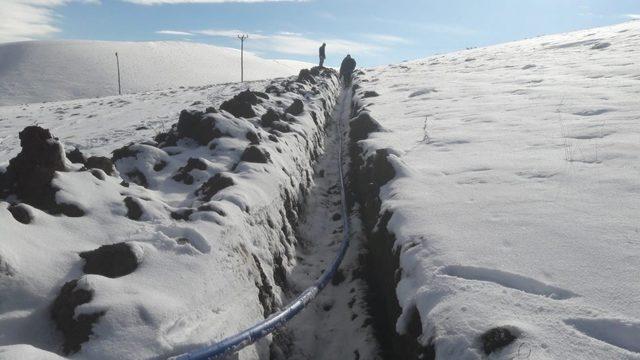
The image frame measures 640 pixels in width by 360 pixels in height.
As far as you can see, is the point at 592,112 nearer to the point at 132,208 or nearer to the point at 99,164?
the point at 132,208

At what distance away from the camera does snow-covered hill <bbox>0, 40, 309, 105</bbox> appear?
3342 inches

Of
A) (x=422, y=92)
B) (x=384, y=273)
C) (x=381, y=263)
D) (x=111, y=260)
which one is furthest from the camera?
(x=422, y=92)

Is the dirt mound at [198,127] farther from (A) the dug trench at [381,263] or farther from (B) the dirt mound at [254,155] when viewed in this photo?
(A) the dug trench at [381,263]

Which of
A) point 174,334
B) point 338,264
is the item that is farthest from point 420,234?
point 174,334

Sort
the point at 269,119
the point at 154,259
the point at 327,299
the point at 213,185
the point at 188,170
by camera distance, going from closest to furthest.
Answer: the point at 154,259, the point at 327,299, the point at 213,185, the point at 188,170, the point at 269,119

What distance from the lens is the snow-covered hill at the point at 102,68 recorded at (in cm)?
8488

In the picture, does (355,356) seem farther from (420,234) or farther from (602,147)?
(602,147)

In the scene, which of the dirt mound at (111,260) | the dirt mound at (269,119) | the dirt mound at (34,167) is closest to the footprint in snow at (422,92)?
the dirt mound at (269,119)

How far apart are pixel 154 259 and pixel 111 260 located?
44 centimetres

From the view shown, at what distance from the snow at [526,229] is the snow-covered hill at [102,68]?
81.1 meters

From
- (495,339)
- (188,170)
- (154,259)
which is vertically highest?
(495,339)

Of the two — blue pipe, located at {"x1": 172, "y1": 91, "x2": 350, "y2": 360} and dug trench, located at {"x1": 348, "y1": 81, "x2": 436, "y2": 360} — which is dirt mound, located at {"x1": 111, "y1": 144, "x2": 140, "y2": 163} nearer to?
blue pipe, located at {"x1": 172, "y1": 91, "x2": 350, "y2": 360}

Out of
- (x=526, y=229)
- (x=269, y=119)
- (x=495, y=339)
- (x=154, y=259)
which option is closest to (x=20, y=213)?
(x=154, y=259)

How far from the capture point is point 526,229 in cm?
534
